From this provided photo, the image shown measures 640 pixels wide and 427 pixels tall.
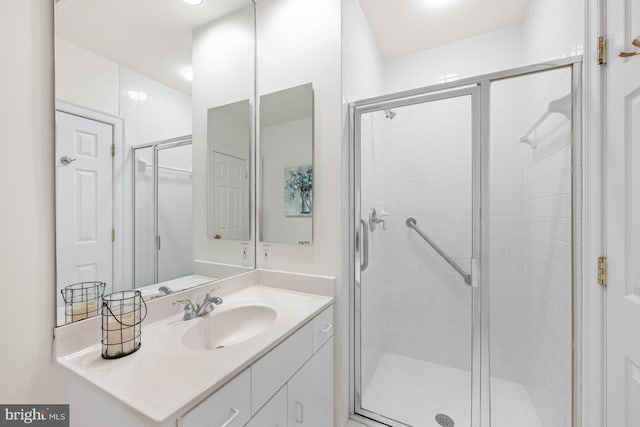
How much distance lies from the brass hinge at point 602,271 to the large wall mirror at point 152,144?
1.61 m

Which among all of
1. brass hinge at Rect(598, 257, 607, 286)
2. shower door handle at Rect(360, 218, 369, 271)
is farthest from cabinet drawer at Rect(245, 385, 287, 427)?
brass hinge at Rect(598, 257, 607, 286)

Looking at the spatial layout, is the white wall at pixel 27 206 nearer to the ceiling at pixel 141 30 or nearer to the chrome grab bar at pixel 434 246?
the ceiling at pixel 141 30

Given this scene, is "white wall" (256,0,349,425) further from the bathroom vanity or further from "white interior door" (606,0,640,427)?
"white interior door" (606,0,640,427)

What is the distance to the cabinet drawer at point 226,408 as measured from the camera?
2.22 ft

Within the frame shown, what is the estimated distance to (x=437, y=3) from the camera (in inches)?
69.8

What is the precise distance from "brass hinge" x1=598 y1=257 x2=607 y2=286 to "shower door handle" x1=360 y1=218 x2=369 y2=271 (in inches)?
40.4

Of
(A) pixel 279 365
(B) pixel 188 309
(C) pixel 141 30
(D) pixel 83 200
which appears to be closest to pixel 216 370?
(A) pixel 279 365

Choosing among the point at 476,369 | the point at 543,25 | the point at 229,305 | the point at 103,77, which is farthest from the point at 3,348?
the point at 543,25

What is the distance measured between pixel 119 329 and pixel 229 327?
511 millimetres

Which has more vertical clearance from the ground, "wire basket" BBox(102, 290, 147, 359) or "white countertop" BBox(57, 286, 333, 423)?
"wire basket" BBox(102, 290, 147, 359)

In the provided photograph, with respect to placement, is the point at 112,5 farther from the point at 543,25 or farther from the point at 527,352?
the point at 527,352

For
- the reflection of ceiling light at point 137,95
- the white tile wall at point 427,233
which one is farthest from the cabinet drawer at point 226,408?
the white tile wall at point 427,233

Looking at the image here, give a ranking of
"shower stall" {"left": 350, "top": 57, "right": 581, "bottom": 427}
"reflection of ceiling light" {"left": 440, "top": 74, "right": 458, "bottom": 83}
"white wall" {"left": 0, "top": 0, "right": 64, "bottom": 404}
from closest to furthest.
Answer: "white wall" {"left": 0, "top": 0, "right": 64, "bottom": 404} → "shower stall" {"left": 350, "top": 57, "right": 581, "bottom": 427} → "reflection of ceiling light" {"left": 440, "top": 74, "right": 458, "bottom": 83}

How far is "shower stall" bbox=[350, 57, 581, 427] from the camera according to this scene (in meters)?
1.30
